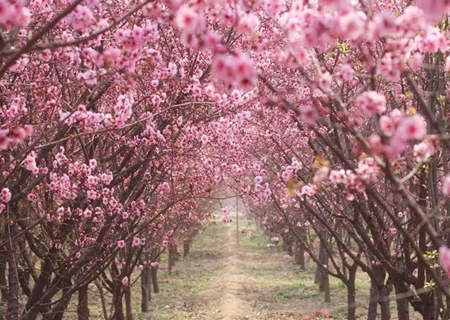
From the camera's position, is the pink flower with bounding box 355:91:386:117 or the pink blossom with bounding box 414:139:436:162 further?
the pink blossom with bounding box 414:139:436:162

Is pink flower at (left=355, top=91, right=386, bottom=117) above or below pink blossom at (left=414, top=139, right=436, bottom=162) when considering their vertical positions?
above

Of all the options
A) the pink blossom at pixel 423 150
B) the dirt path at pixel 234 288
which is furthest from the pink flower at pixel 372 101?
the dirt path at pixel 234 288

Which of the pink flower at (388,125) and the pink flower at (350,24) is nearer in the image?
the pink flower at (350,24)

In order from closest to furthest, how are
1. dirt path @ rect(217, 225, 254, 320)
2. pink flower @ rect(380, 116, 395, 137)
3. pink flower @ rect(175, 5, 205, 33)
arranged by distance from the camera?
pink flower @ rect(175, 5, 205, 33) → pink flower @ rect(380, 116, 395, 137) → dirt path @ rect(217, 225, 254, 320)

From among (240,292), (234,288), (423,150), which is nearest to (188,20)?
(423,150)

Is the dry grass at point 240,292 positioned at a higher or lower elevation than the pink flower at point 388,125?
lower

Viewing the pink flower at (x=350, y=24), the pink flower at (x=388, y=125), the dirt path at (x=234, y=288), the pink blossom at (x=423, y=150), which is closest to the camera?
the pink flower at (x=350, y=24)

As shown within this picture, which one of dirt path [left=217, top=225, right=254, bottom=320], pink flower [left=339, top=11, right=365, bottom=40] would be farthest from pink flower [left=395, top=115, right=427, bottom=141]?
dirt path [left=217, top=225, right=254, bottom=320]

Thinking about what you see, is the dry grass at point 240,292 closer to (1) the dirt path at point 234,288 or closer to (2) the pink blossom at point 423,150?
(1) the dirt path at point 234,288

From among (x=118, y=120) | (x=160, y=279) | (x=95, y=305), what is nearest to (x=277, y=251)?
(x=160, y=279)

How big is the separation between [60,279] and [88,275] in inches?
17.2

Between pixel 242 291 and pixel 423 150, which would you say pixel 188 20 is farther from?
pixel 242 291

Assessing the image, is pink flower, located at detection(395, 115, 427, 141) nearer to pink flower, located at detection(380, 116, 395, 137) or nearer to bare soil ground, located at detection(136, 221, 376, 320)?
pink flower, located at detection(380, 116, 395, 137)

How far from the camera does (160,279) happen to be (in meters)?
28.8
